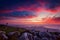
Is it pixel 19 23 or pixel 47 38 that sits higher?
pixel 19 23

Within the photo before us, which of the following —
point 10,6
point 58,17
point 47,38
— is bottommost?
point 47,38

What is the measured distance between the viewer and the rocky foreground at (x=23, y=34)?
7.42 ft

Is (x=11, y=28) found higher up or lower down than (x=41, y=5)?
lower down

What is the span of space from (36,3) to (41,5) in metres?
0.09

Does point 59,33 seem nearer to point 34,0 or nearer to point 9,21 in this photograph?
point 34,0

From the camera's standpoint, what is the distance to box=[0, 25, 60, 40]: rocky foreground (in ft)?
7.42

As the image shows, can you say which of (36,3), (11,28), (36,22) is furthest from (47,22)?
(11,28)

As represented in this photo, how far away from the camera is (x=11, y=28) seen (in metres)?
2.28

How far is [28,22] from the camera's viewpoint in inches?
91.3

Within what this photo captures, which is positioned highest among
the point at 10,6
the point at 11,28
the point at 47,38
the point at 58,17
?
the point at 10,6

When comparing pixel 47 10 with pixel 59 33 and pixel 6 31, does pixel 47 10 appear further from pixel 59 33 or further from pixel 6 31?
pixel 6 31

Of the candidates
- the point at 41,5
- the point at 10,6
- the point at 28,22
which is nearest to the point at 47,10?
the point at 41,5

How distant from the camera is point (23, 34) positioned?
7.49 ft

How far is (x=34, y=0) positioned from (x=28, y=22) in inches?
14.4
